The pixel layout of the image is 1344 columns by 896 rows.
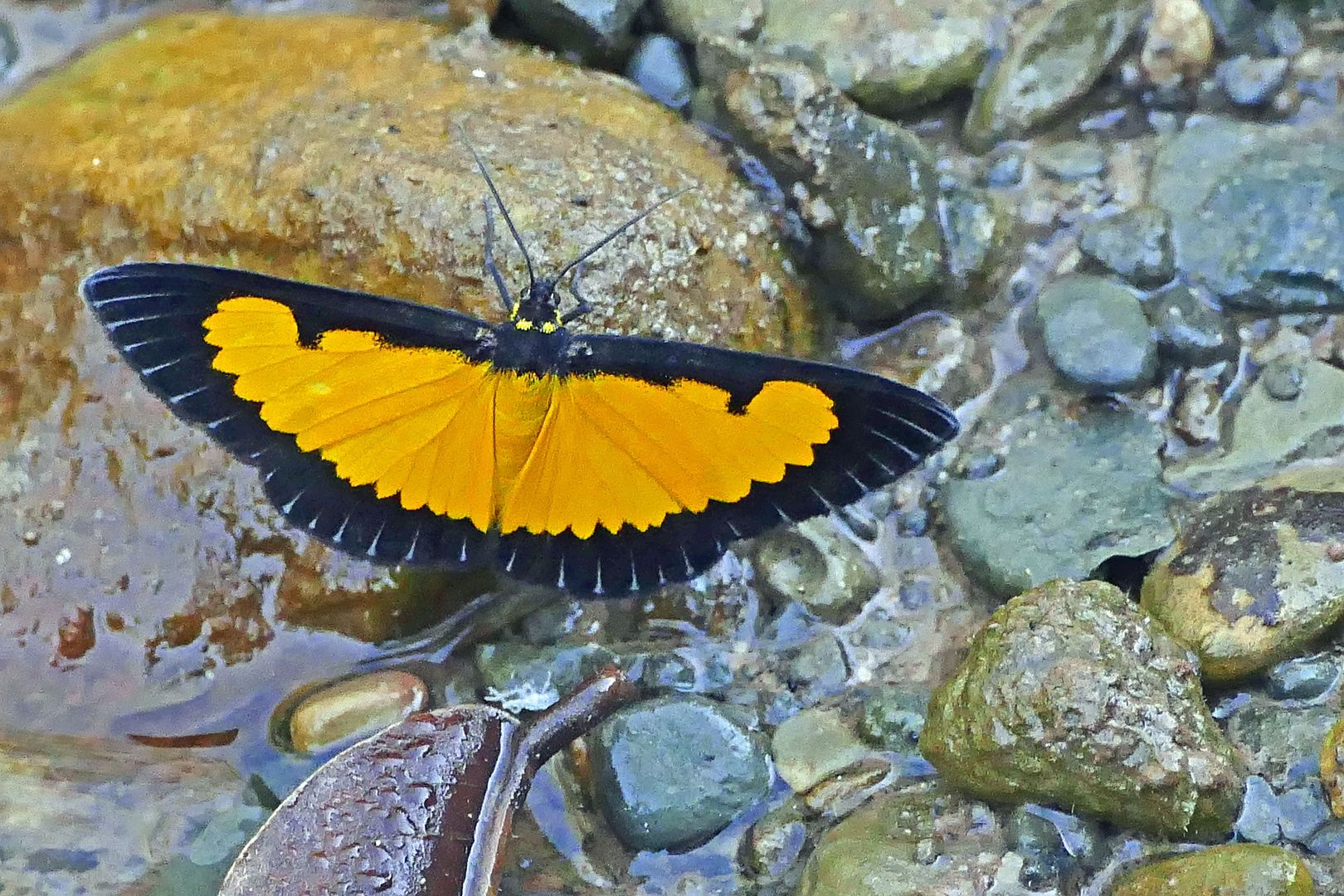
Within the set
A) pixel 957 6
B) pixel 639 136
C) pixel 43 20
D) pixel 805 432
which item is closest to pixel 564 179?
pixel 639 136

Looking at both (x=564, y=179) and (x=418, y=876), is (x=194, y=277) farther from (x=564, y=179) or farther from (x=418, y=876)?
(x=418, y=876)

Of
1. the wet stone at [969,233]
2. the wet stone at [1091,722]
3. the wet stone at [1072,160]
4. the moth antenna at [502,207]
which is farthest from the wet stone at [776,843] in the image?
the wet stone at [1072,160]

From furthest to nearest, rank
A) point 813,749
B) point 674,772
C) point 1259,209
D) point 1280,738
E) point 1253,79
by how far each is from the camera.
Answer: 1. point 1253,79
2. point 1259,209
3. point 813,749
4. point 674,772
5. point 1280,738

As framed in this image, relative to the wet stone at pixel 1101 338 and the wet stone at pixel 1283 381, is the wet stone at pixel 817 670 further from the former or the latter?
the wet stone at pixel 1283 381

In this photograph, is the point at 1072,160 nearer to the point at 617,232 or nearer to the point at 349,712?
the point at 617,232

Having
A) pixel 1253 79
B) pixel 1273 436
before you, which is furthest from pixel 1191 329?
pixel 1253 79

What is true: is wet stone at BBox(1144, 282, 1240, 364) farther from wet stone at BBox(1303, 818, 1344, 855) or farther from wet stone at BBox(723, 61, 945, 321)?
wet stone at BBox(1303, 818, 1344, 855)
